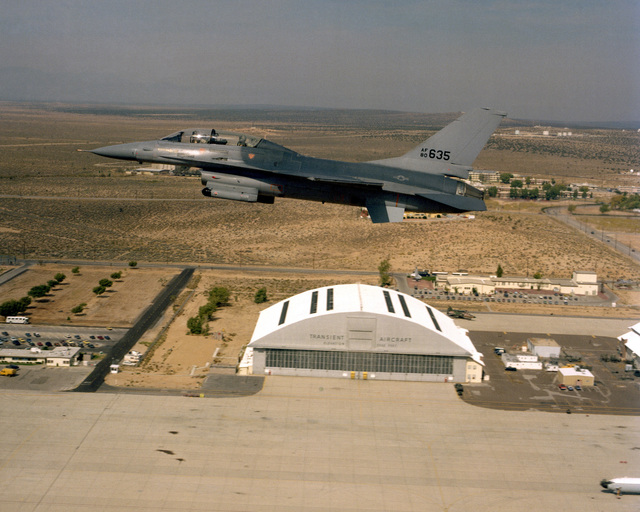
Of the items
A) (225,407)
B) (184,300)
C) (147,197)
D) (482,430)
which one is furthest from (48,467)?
(147,197)

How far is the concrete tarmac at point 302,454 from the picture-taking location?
40.1m

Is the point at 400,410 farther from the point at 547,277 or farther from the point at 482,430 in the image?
the point at 547,277

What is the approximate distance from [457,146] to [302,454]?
25.7m

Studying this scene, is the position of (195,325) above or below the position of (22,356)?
above

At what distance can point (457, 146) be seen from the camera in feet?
163

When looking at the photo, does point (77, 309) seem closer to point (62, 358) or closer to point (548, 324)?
point (62, 358)

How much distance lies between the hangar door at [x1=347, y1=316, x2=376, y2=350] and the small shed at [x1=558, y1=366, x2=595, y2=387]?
1763 cm

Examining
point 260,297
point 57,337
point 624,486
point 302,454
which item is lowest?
point 624,486

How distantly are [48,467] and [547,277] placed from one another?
255ft

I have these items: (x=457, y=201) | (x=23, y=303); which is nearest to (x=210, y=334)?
(x=23, y=303)

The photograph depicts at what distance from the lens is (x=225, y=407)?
166ft

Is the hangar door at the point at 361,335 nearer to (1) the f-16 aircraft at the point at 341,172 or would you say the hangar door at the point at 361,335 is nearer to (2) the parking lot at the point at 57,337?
(1) the f-16 aircraft at the point at 341,172

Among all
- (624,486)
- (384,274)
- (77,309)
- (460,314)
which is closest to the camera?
(624,486)

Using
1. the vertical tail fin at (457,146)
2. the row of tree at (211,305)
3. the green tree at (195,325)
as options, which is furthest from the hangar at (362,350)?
the vertical tail fin at (457,146)
